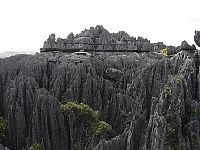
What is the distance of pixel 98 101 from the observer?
54594 mm

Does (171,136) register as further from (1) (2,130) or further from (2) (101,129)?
(1) (2,130)

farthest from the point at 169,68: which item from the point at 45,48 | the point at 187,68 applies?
the point at 45,48

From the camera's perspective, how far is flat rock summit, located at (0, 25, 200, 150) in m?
30.3

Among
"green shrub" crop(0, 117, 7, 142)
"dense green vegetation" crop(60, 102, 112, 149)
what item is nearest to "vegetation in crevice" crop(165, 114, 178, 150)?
"dense green vegetation" crop(60, 102, 112, 149)

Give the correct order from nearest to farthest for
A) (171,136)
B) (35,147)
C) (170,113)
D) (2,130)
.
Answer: (171,136) < (170,113) < (35,147) < (2,130)

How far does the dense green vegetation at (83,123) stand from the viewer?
4600cm

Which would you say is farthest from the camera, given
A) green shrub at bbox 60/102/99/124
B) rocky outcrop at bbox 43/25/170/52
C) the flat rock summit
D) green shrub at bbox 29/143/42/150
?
rocky outcrop at bbox 43/25/170/52

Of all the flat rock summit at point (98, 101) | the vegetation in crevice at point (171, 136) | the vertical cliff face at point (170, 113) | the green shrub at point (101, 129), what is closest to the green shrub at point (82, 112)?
the flat rock summit at point (98, 101)

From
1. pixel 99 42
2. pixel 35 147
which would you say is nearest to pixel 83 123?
pixel 35 147

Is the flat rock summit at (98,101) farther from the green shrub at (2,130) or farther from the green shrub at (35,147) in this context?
the green shrub at (35,147)

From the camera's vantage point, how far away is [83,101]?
53594 mm

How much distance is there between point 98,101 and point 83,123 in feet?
22.1

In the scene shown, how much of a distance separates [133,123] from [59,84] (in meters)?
23.4

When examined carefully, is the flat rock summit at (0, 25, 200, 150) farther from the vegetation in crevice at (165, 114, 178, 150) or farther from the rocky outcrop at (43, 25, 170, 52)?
the rocky outcrop at (43, 25, 170, 52)
